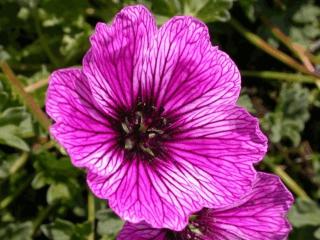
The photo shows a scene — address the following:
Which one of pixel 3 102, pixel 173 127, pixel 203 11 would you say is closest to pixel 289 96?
pixel 203 11

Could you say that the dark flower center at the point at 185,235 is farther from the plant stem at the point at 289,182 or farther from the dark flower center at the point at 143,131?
the plant stem at the point at 289,182

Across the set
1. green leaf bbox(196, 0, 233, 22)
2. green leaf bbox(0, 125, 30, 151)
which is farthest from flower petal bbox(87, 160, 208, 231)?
green leaf bbox(196, 0, 233, 22)

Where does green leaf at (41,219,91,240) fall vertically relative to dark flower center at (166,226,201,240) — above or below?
below

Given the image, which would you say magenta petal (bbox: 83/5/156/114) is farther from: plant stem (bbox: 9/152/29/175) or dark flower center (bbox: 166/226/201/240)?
plant stem (bbox: 9/152/29/175)

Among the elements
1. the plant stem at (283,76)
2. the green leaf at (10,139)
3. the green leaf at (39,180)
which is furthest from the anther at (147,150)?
the plant stem at (283,76)

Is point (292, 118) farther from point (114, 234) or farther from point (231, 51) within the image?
point (114, 234)
